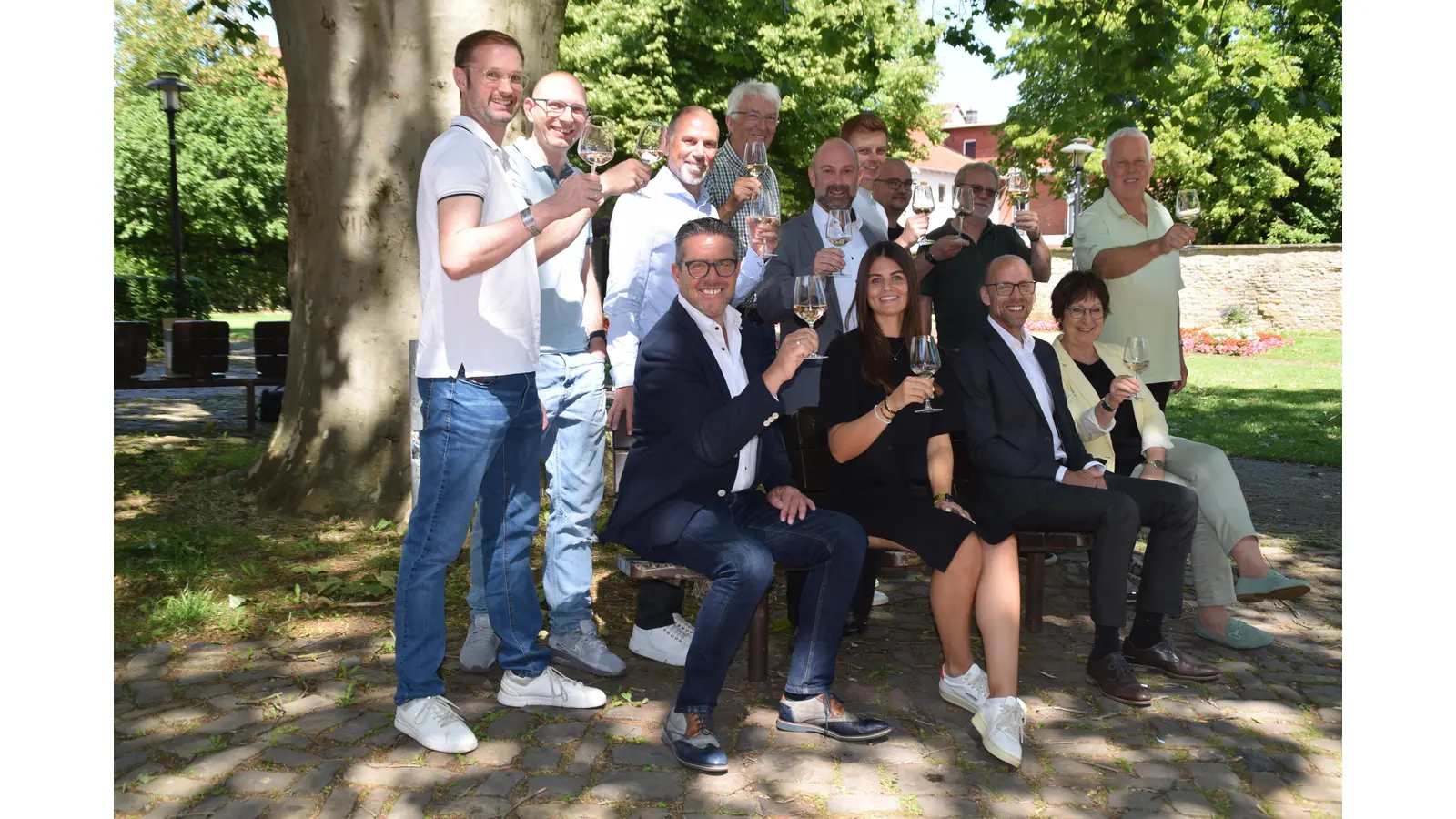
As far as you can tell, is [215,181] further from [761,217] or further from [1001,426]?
[1001,426]

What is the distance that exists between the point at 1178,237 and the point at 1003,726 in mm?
2651

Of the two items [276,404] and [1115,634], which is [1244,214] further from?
[1115,634]

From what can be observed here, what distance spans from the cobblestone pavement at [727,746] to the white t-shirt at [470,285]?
4.32 ft

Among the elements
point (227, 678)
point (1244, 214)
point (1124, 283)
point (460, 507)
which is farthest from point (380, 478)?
point (1244, 214)

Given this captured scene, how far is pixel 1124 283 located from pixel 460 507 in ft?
11.8

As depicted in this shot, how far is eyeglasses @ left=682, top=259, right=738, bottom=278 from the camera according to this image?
4.61 meters

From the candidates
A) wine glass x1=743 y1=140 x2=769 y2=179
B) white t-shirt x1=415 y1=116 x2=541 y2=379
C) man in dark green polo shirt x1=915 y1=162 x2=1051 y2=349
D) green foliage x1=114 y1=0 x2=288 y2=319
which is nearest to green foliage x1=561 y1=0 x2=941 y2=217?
green foliage x1=114 y1=0 x2=288 y2=319

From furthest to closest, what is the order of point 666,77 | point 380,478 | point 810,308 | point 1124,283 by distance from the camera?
point 666,77 < point 380,478 < point 1124,283 < point 810,308

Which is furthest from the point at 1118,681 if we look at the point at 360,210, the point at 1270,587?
the point at 360,210

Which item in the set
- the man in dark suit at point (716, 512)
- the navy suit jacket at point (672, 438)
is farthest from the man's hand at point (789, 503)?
the navy suit jacket at point (672, 438)

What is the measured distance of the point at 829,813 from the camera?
389cm

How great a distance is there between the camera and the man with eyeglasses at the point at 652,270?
5.25 m

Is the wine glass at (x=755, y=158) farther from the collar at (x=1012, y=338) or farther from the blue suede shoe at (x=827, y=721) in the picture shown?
the blue suede shoe at (x=827, y=721)

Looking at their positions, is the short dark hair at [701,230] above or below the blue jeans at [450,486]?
above
